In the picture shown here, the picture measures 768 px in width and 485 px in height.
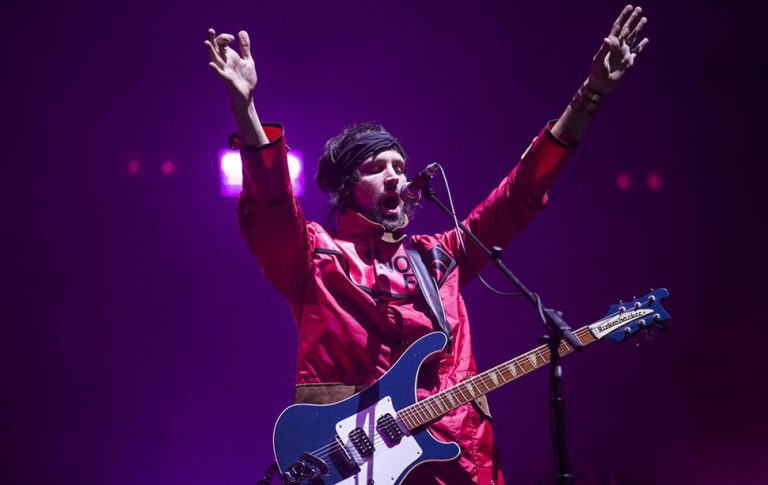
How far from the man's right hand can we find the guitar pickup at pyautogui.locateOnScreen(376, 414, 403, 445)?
1.07 metres

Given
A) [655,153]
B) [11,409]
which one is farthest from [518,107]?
[11,409]

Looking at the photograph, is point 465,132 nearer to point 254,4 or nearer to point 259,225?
point 254,4

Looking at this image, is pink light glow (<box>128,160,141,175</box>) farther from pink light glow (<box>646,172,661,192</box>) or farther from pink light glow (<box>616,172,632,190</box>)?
pink light glow (<box>646,172,661,192</box>)

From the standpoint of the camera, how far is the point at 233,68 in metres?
2.11

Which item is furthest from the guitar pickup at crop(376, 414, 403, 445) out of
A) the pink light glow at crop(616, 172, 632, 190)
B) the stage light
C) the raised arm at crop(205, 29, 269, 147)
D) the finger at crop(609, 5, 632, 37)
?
the pink light glow at crop(616, 172, 632, 190)

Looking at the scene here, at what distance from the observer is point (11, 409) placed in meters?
3.36

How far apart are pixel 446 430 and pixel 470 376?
8.7 inches

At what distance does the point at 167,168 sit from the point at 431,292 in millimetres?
1968

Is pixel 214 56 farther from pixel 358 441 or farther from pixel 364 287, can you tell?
pixel 358 441

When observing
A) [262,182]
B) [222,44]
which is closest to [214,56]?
[222,44]

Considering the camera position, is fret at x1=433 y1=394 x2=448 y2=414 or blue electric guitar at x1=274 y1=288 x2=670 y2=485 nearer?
blue electric guitar at x1=274 y1=288 x2=670 y2=485

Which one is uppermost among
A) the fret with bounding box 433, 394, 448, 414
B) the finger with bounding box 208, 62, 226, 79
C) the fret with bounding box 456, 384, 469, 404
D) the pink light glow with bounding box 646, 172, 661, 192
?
the pink light glow with bounding box 646, 172, 661, 192

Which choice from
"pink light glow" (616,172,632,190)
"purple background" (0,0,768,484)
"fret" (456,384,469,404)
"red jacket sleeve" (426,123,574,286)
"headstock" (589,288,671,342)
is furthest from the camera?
"pink light glow" (616,172,632,190)

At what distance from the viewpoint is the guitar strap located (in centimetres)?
234
